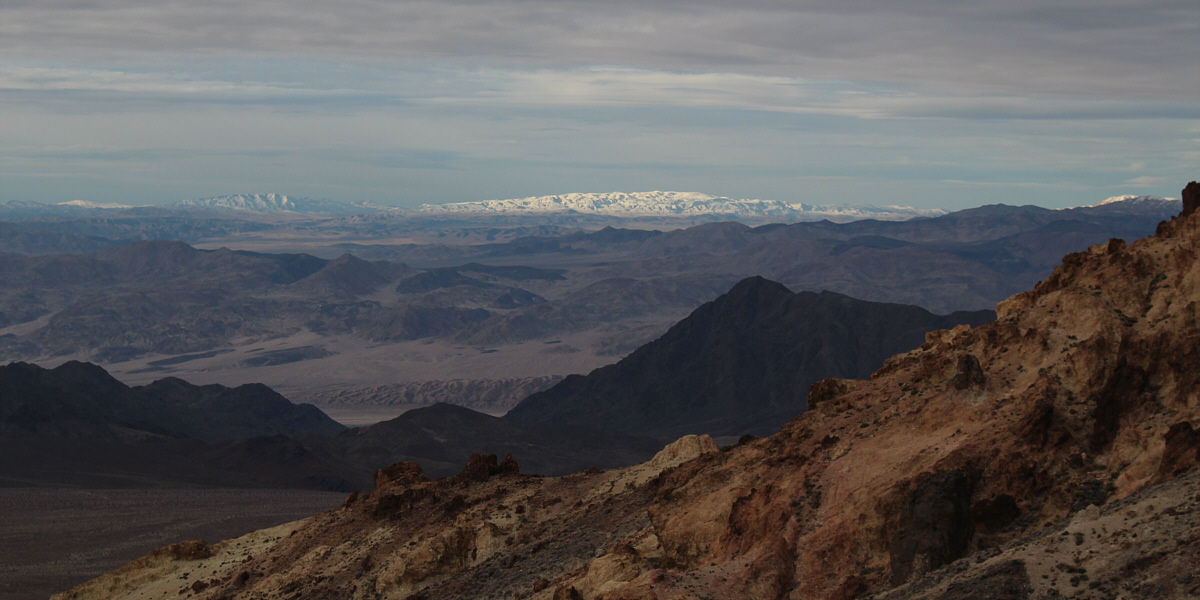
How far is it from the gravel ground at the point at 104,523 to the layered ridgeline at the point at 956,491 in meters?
41.2

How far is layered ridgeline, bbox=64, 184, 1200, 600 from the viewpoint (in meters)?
25.5

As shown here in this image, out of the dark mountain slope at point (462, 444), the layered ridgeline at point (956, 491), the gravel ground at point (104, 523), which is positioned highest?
the layered ridgeline at point (956, 491)

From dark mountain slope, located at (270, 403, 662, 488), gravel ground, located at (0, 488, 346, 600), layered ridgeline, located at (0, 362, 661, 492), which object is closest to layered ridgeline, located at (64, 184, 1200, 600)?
gravel ground, located at (0, 488, 346, 600)

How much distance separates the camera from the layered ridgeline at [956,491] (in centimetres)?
2547

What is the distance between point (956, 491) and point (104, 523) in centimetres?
8263

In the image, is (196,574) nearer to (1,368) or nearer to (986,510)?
(986,510)

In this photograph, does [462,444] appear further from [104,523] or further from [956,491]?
[956,491]

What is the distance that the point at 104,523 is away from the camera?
9269 cm

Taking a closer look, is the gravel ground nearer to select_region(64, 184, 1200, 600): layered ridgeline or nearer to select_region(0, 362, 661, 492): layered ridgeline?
select_region(0, 362, 661, 492): layered ridgeline

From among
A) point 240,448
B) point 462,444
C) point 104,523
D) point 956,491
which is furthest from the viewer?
point 462,444

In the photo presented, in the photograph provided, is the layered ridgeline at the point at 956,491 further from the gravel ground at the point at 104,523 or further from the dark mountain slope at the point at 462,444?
the dark mountain slope at the point at 462,444

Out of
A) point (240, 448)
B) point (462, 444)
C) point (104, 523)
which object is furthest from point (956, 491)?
point (462, 444)

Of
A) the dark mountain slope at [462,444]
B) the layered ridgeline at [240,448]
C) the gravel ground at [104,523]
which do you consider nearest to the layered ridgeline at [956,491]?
the gravel ground at [104,523]

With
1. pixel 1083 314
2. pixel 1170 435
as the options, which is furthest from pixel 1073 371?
pixel 1170 435
